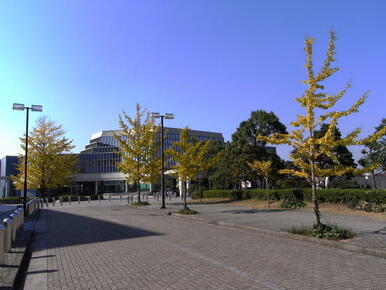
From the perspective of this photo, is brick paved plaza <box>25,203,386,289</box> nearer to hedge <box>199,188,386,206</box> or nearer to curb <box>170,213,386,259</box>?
curb <box>170,213,386,259</box>

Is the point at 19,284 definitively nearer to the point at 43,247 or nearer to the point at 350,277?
the point at 43,247

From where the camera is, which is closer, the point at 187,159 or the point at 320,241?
the point at 320,241

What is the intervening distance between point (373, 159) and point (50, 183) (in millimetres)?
32343

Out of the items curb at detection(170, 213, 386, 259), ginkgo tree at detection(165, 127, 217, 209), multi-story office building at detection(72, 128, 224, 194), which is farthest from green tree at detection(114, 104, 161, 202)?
multi-story office building at detection(72, 128, 224, 194)

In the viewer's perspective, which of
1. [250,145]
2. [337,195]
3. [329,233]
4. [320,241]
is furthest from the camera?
[250,145]

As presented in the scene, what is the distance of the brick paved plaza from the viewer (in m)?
6.40

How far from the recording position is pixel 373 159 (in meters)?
33.2

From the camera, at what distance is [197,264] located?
25.7 ft

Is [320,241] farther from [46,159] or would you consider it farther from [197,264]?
[46,159]

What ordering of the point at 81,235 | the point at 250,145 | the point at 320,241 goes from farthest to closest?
1. the point at 250,145
2. the point at 81,235
3. the point at 320,241

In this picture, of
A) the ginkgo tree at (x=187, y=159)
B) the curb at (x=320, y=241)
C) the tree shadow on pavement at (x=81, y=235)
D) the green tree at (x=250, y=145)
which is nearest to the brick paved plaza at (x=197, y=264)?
the tree shadow on pavement at (x=81, y=235)

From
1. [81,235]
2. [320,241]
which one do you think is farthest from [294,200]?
[81,235]

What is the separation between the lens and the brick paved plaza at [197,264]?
6398 millimetres

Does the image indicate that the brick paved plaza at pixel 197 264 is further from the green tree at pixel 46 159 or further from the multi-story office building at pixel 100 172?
the multi-story office building at pixel 100 172
